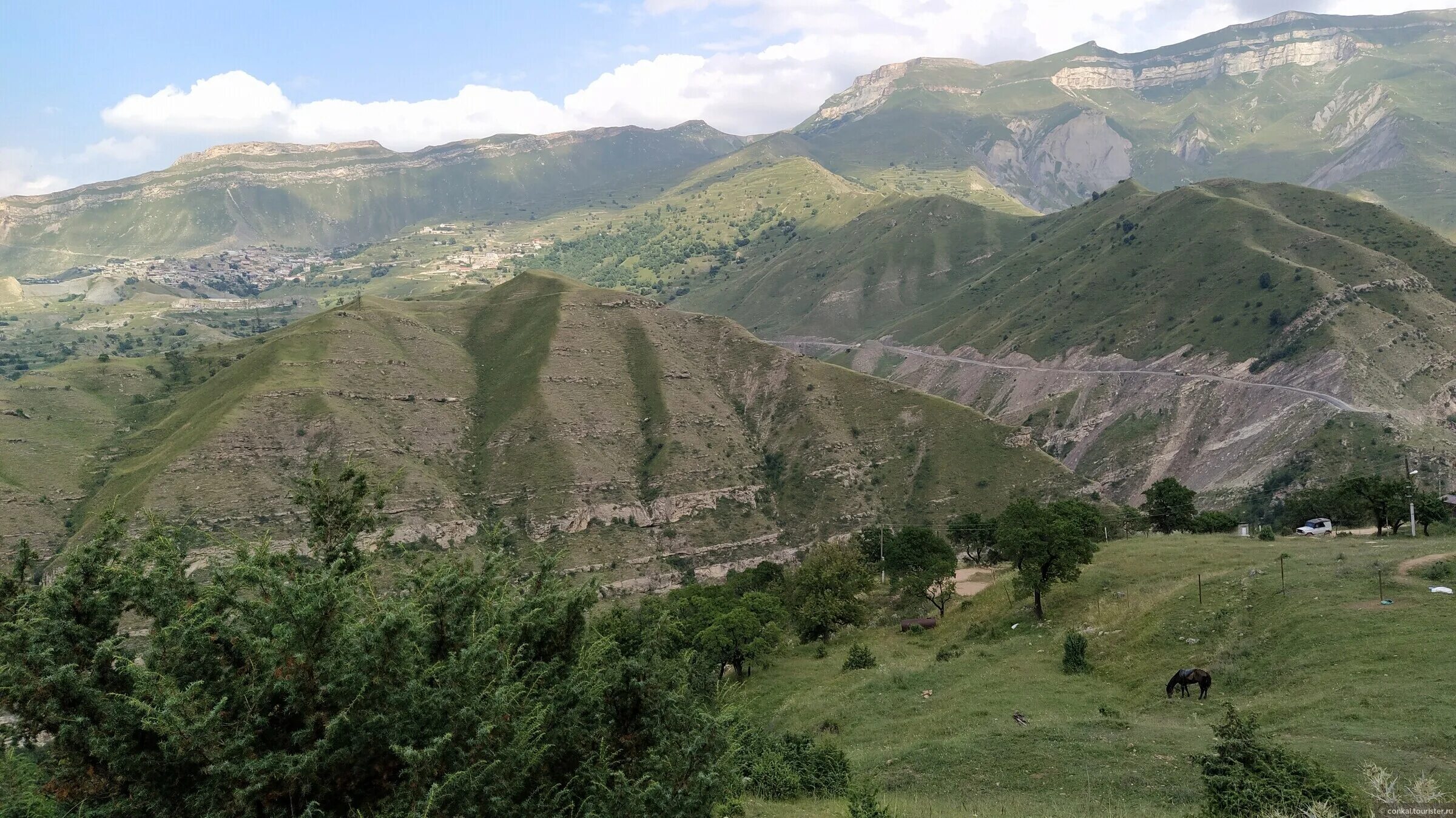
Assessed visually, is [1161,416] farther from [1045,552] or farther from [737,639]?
[737,639]

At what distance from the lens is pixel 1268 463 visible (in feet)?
395

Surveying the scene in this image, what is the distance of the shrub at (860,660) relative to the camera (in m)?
51.4

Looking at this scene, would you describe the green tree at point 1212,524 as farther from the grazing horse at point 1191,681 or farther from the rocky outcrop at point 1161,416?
the grazing horse at point 1191,681

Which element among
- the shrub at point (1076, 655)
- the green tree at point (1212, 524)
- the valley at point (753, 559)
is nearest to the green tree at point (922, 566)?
the valley at point (753, 559)

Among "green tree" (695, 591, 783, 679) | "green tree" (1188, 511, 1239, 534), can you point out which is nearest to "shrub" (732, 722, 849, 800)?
"green tree" (695, 591, 783, 679)

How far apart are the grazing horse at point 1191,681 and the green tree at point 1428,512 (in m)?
38.5

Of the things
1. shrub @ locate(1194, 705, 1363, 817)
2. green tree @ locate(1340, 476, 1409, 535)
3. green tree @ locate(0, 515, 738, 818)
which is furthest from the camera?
green tree @ locate(1340, 476, 1409, 535)

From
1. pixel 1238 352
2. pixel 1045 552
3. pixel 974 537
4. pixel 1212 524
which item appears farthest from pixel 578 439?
pixel 1238 352

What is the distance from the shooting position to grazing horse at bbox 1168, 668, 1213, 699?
32.9 meters

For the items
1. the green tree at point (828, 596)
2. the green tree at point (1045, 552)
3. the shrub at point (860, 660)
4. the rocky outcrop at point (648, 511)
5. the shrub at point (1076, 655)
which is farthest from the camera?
the rocky outcrop at point (648, 511)

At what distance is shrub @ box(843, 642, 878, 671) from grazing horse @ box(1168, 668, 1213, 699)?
781 inches

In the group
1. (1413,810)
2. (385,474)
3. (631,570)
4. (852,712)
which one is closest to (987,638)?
(852,712)

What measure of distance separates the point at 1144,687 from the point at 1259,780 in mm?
18653

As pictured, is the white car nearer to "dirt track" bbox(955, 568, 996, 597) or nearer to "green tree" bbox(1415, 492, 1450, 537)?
"green tree" bbox(1415, 492, 1450, 537)
